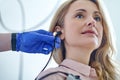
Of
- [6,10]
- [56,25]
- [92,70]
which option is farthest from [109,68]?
[6,10]

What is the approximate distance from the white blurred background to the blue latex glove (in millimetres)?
357

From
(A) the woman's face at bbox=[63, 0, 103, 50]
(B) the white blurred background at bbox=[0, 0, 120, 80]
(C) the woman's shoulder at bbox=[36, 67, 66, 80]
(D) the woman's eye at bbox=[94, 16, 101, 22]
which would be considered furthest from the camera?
(B) the white blurred background at bbox=[0, 0, 120, 80]

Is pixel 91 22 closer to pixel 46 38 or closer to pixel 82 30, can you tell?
pixel 82 30

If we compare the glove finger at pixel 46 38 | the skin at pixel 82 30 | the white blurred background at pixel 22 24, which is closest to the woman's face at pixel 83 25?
the skin at pixel 82 30

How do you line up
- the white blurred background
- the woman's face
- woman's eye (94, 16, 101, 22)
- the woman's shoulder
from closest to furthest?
the woman's shoulder
the woman's face
woman's eye (94, 16, 101, 22)
the white blurred background

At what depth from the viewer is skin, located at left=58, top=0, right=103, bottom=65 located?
122cm

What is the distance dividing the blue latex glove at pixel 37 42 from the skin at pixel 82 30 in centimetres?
9

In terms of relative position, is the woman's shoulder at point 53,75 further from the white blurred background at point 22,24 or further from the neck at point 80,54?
the white blurred background at point 22,24

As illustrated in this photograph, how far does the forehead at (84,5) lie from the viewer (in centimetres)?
130

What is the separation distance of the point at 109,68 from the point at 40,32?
461mm

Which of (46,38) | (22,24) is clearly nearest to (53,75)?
(46,38)

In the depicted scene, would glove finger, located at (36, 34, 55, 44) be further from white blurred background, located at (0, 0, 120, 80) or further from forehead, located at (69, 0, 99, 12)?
white blurred background, located at (0, 0, 120, 80)

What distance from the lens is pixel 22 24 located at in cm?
159

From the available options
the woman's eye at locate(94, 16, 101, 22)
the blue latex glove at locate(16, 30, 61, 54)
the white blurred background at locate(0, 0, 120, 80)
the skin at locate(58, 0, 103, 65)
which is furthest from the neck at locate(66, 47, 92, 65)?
the white blurred background at locate(0, 0, 120, 80)
